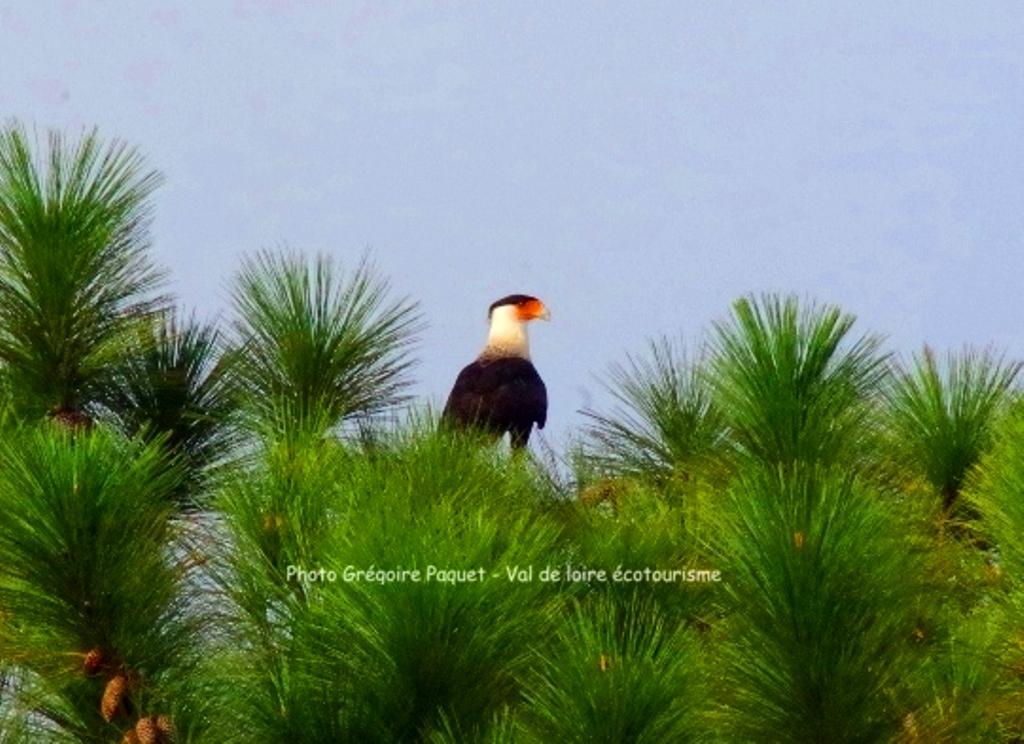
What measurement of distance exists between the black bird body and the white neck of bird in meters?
0.52

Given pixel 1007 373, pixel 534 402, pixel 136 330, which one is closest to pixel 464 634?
pixel 136 330

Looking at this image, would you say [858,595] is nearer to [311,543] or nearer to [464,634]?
[464,634]

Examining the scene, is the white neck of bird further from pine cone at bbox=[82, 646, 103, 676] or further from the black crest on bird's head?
pine cone at bbox=[82, 646, 103, 676]

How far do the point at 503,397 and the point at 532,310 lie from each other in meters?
1.38

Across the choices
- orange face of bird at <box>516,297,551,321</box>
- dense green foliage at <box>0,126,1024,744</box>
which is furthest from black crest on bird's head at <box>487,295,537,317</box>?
dense green foliage at <box>0,126,1024,744</box>

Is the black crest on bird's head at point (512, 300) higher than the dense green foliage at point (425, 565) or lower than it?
higher

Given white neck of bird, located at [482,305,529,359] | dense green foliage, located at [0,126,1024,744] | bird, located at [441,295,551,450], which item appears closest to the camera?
dense green foliage, located at [0,126,1024,744]

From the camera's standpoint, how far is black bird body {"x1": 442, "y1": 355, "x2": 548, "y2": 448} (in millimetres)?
7418

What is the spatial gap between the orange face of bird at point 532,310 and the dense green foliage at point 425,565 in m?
3.82

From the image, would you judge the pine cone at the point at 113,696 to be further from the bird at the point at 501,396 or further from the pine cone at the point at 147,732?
the bird at the point at 501,396

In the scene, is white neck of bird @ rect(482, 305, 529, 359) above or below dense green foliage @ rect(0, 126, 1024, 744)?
above

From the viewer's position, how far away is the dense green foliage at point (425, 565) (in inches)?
144

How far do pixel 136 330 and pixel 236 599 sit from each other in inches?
39.0

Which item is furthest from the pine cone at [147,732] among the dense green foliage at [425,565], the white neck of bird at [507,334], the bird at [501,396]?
the white neck of bird at [507,334]
